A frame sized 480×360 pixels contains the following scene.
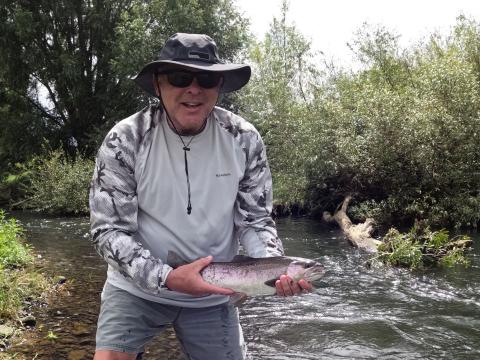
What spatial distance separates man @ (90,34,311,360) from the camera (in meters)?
2.93

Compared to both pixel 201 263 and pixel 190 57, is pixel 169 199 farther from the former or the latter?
pixel 190 57

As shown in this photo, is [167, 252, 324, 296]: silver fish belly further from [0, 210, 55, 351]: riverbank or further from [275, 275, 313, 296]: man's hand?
[0, 210, 55, 351]: riverbank

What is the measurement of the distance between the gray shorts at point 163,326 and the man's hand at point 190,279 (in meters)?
0.38

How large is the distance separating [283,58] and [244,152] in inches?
1197

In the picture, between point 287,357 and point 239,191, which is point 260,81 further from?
point 239,191

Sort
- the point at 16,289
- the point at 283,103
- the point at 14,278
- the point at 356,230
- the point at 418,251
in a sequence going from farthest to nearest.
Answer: the point at 283,103, the point at 356,230, the point at 418,251, the point at 14,278, the point at 16,289

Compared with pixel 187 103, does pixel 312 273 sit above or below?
below

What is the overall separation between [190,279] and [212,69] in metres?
1.22

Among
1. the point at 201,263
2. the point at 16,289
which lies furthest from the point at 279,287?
the point at 16,289

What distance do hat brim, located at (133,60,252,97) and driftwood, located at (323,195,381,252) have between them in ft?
35.3

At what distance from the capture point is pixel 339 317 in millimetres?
8156

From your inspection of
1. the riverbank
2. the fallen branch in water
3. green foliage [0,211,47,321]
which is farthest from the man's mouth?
the fallen branch in water

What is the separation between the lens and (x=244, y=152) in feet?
10.8

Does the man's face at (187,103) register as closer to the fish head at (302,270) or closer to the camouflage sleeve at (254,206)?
the camouflage sleeve at (254,206)
